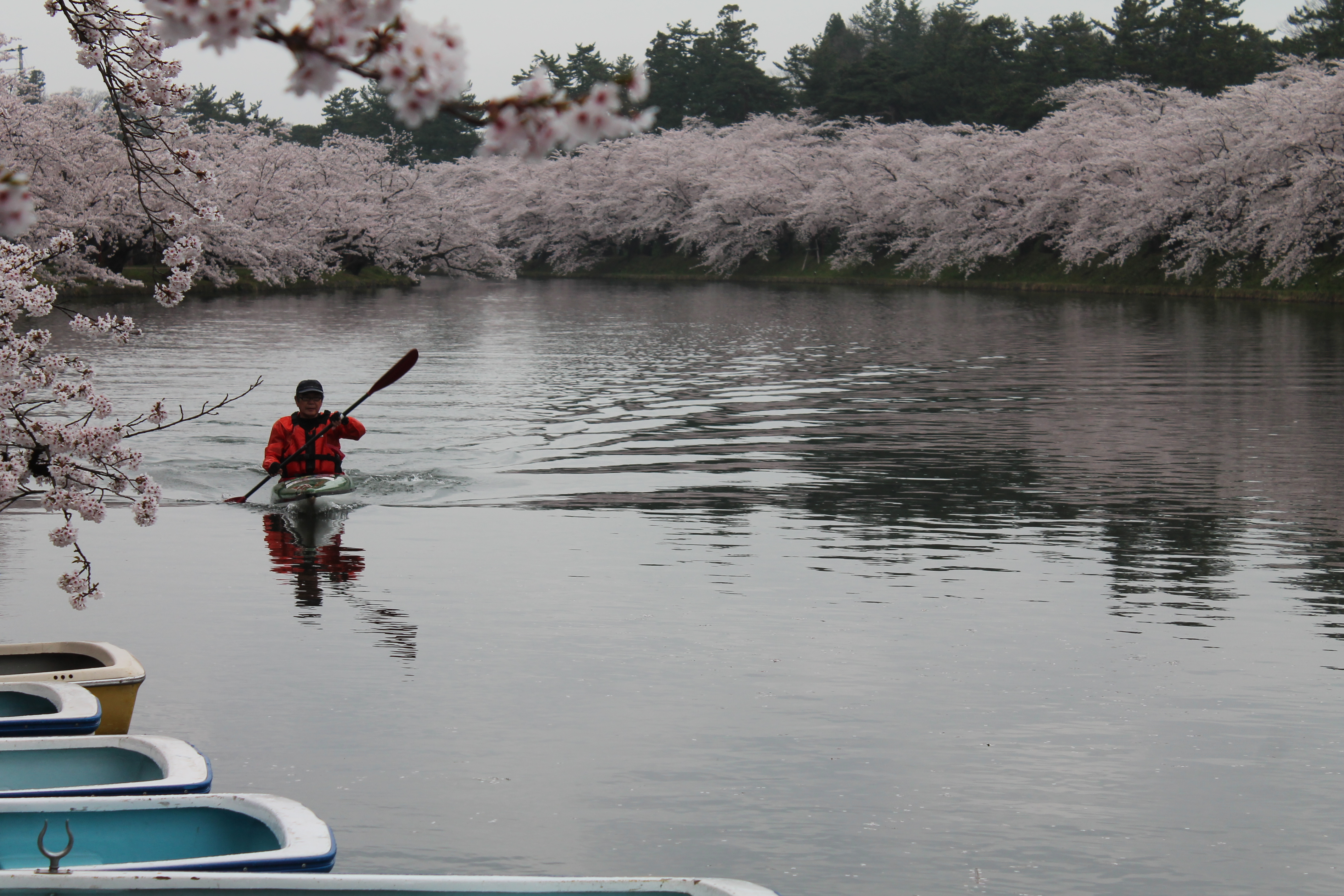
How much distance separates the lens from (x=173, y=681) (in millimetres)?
7219

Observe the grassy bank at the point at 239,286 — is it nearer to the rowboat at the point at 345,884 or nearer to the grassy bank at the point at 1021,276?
the grassy bank at the point at 1021,276

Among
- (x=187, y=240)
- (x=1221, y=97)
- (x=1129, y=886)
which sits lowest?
(x=1129, y=886)

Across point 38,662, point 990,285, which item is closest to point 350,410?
point 38,662

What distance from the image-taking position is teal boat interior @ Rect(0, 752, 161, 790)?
4809mm

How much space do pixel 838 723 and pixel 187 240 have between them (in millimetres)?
4664

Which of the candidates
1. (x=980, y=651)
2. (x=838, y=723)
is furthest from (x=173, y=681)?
(x=980, y=651)

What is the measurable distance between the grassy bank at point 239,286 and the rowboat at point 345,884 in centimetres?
3448

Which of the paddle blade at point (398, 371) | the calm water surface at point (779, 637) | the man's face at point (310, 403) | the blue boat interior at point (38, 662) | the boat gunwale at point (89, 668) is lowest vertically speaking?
the calm water surface at point (779, 637)

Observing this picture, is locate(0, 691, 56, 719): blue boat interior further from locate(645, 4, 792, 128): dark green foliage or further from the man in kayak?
locate(645, 4, 792, 128): dark green foliage

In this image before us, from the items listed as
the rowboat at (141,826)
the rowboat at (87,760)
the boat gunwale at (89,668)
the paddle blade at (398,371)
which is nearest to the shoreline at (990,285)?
the paddle blade at (398,371)

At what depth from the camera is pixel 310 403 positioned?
12.6 m

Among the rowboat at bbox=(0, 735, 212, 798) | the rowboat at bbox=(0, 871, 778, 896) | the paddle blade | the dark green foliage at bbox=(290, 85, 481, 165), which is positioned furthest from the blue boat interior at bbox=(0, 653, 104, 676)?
the dark green foliage at bbox=(290, 85, 481, 165)

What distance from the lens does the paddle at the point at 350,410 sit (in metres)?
12.5

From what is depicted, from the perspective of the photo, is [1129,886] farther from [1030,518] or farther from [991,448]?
[991,448]
